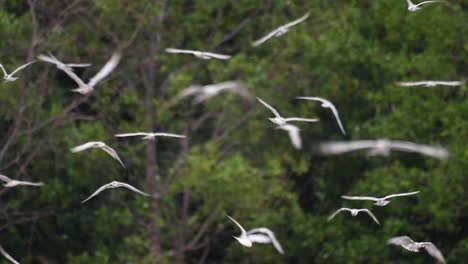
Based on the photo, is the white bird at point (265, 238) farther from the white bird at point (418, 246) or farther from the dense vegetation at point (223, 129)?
the dense vegetation at point (223, 129)

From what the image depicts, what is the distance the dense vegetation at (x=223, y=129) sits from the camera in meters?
20.0

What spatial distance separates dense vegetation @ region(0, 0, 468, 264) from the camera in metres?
20.0

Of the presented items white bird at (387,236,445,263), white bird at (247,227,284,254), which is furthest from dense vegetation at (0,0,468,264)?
white bird at (387,236,445,263)

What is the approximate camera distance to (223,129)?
2112 centimetres

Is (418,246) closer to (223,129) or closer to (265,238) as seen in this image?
(265,238)

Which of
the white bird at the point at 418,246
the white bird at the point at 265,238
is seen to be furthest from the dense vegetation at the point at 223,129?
the white bird at the point at 418,246

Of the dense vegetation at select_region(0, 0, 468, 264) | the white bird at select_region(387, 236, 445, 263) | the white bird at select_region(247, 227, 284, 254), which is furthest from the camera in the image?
the dense vegetation at select_region(0, 0, 468, 264)

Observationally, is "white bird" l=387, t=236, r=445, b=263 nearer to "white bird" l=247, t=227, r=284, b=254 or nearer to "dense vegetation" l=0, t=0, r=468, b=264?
"white bird" l=247, t=227, r=284, b=254

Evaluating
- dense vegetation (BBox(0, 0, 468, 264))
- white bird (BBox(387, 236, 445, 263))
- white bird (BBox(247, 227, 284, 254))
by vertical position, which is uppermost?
white bird (BBox(387, 236, 445, 263))

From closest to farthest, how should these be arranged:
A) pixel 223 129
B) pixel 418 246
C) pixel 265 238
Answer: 1. pixel 418 246
2. pixel 265 238
3. pixel 223 129

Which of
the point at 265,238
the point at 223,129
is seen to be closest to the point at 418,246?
the point at 265,238

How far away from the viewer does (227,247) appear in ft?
70.6

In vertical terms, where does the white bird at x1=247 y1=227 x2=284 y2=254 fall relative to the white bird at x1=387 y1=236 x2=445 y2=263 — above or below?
below

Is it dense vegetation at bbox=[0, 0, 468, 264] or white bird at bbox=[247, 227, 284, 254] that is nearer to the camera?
white bird at bbox=[247, 227, 284, 254]
